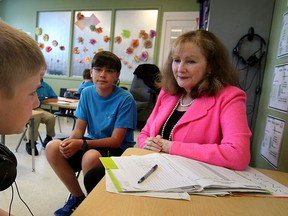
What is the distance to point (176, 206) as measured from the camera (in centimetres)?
49

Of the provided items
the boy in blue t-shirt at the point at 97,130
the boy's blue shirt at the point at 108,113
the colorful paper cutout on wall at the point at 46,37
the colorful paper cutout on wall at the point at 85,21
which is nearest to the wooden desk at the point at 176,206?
the boy in blue t-shirt at the point at 97,130

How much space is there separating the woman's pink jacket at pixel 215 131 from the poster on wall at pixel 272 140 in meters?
0.52

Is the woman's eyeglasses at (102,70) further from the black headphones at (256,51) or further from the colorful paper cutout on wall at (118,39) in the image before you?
the colorful paper cutout on wall at (118,39)

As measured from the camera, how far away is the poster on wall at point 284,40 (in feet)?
4.46

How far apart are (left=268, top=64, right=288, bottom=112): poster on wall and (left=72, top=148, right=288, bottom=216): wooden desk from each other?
90 cm

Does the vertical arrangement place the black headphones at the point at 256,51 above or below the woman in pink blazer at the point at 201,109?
above

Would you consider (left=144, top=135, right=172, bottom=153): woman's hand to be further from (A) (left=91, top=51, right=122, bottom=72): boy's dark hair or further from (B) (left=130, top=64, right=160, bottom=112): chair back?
(B) (left=130, top=64, right=160, bottom=112): chair back

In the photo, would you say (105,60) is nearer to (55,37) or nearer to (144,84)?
(144,84)

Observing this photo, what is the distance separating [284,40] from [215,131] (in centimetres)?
91

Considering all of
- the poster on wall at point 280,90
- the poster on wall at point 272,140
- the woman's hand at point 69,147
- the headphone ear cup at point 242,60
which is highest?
the headphone ear cup at point 242,60

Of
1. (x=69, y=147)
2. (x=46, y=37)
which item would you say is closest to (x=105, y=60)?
(x=69, y=147)

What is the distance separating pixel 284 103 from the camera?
1273mm

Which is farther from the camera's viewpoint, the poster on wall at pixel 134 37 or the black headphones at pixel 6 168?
the poster on wall at pixel 134 37

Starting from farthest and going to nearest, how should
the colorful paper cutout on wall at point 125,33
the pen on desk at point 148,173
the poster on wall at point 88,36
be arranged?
the poster on wall at point 88,36 < the colorful paper cutout on wall at point 125,33 < the pen on desk at point 148,173
